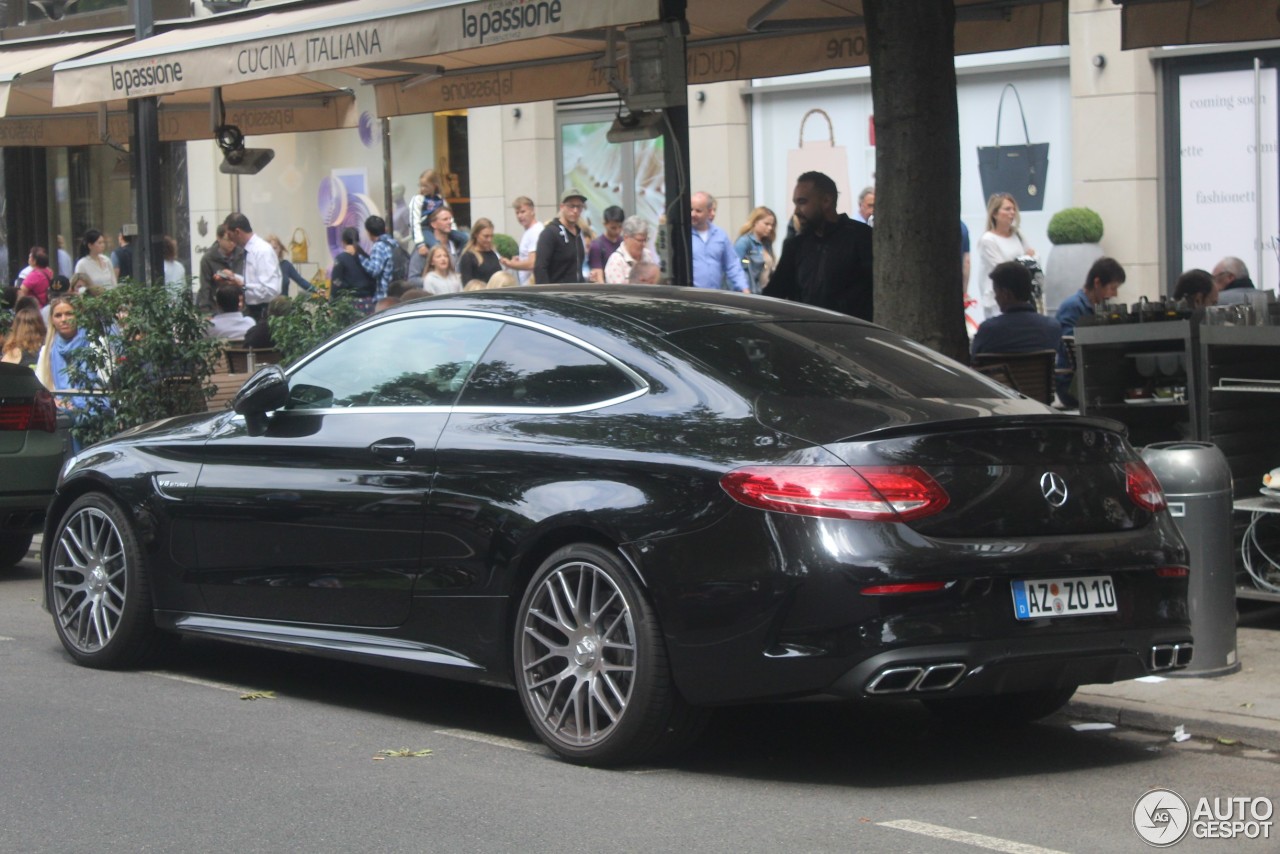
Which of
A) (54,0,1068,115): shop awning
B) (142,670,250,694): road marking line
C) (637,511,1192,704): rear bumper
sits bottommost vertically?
(142,670,250,694): road marking line

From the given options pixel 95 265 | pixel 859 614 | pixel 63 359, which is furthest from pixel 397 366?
pixel 95 265

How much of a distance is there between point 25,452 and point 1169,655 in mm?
7279

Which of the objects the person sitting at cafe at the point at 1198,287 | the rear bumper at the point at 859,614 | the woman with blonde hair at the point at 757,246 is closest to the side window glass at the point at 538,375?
the rear bumper at the point at 859,614

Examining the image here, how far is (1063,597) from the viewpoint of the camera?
5984mm

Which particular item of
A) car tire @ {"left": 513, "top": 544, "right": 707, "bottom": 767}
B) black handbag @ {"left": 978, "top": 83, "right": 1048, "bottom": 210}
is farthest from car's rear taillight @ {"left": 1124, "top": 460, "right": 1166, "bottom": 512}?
black handbag @ {"left": 978, "top": 83, "right": 1048, "bottom": 210}

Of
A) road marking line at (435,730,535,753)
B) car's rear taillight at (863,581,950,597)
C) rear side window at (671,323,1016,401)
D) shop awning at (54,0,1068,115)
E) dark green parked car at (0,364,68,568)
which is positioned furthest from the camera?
dark green parked car at (0,364,68,568)

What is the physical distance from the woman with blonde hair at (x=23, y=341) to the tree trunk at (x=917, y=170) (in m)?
8.21

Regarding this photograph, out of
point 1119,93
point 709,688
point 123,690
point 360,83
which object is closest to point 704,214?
point 360,83

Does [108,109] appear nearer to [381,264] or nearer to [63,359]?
[381,264]

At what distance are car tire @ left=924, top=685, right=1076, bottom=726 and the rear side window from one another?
3.61ft

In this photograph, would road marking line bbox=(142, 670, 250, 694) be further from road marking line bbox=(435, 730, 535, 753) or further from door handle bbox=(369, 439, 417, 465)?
door handle bbox=(369, 439, 417, 465)

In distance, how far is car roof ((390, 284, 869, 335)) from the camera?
6785 millimetres

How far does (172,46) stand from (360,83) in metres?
2.58

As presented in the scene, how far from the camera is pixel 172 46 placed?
520 inches
